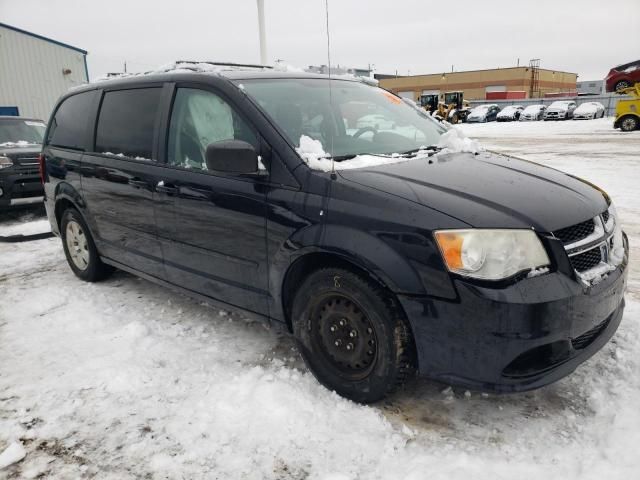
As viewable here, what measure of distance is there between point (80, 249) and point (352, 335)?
10.9 ft

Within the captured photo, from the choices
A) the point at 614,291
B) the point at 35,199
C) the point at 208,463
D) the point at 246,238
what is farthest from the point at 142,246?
the point at 35,199

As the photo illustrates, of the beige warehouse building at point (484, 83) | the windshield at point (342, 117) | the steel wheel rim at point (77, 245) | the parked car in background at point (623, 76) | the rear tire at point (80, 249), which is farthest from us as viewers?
the beige warehouse building at point (484, 83)

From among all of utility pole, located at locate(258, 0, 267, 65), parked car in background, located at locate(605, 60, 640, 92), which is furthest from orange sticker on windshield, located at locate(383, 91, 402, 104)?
parked car in background, located at locate(605, 60, 640, 92)

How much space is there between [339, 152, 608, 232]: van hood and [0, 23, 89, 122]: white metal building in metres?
17.5

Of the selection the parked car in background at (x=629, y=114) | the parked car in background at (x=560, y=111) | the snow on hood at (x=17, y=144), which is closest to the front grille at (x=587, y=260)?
the snow on hood at (x=17, y=144)

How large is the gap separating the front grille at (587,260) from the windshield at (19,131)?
356 inches

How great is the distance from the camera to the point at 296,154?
105 inches

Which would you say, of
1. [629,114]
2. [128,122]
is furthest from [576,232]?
[629,114]

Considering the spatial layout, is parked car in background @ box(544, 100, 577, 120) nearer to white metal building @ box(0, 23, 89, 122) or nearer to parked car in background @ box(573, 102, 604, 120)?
parked car in background @ box(573, 102, 604, 120)

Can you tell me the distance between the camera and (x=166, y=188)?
3.33 meters

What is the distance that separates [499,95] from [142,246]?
6126 centimetres

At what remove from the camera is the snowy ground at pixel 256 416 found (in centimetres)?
219

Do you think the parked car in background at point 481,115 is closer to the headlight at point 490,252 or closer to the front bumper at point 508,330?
the front bumper at point 508,330

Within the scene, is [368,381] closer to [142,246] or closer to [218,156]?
[218,156]
